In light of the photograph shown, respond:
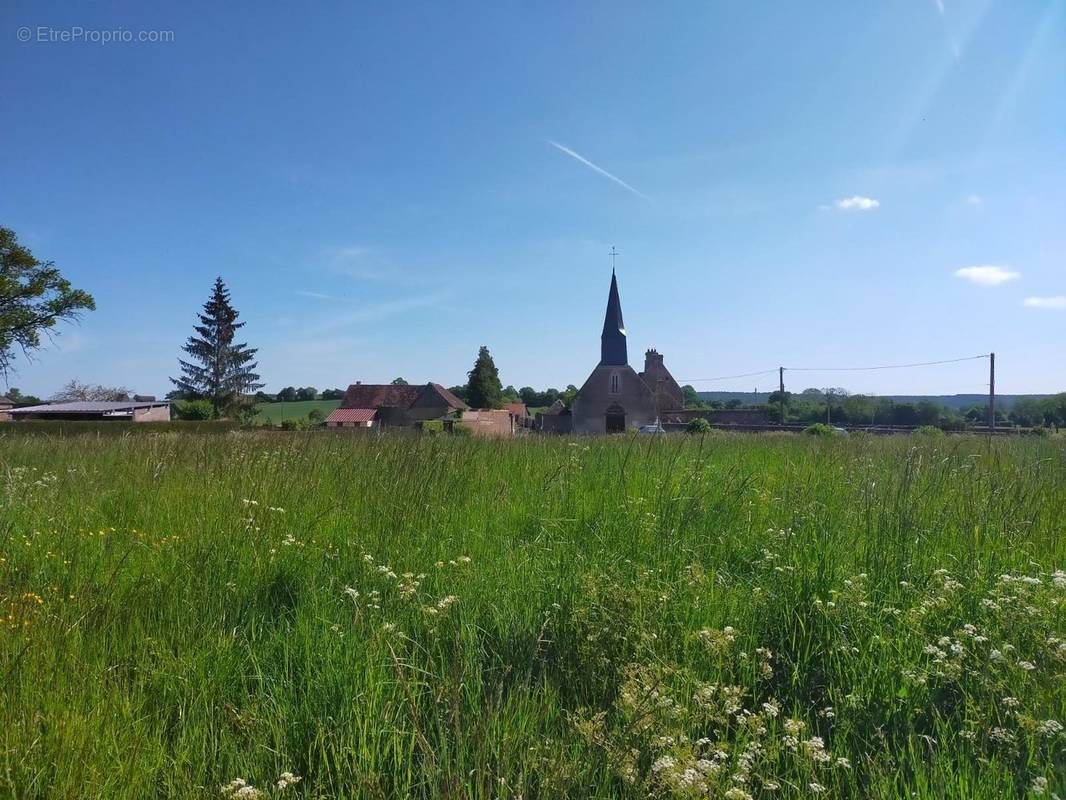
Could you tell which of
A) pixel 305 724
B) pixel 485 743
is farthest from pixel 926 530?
pixel 305 724

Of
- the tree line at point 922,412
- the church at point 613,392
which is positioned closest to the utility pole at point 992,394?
the tree line at point 922,412

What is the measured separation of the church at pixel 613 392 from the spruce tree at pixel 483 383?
19680mm

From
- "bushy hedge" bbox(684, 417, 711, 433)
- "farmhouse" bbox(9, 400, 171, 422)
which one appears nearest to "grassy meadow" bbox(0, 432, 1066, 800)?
"bushy hedge" bbox(684, 417, 711, 433)

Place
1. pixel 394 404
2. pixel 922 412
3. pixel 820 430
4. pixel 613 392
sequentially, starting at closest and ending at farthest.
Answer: pixel 820 430, pixel 922 412, pixel 613 392, pixel 394 404

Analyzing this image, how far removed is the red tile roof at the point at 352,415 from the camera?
5609cm

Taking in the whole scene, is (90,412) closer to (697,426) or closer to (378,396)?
(378,396)

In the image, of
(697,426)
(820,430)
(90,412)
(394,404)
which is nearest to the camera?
(820,430)

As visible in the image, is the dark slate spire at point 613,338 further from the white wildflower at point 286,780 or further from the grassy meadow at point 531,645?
the white wildflower at point 286,780

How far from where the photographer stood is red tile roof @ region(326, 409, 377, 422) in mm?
56094

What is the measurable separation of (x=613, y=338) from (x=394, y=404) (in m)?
24.6

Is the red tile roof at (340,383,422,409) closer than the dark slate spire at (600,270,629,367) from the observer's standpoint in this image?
No

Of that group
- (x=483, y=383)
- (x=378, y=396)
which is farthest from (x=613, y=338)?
(x=378, y=396)

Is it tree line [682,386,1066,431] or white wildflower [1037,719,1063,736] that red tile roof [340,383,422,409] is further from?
white wildflower [1037,719,1063,736]

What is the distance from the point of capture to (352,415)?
57.2 m
